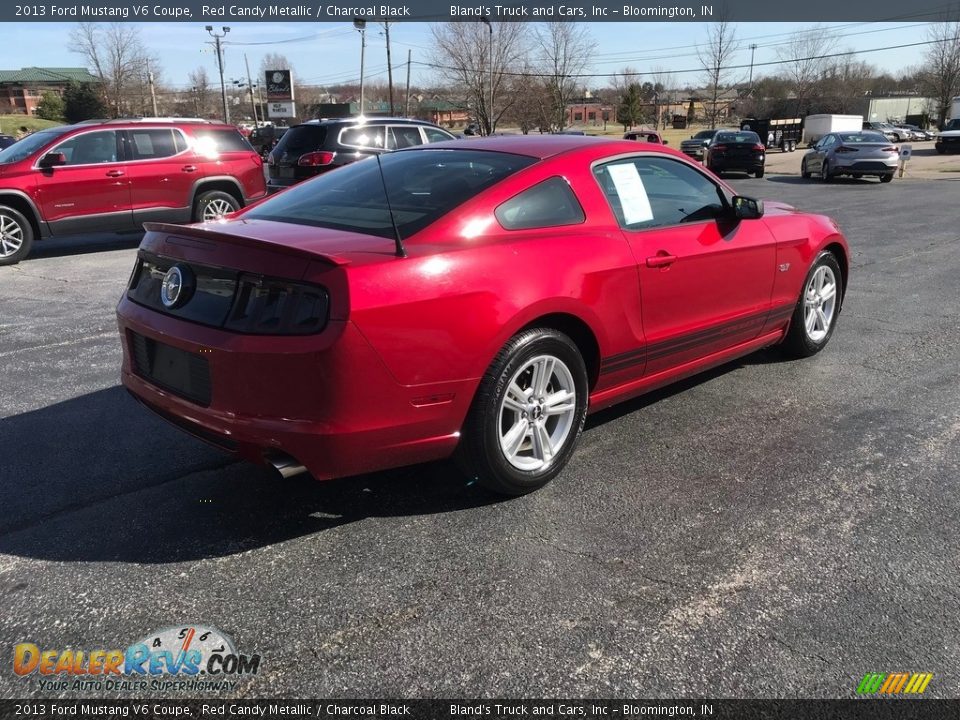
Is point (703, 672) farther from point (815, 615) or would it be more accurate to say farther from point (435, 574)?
point (435, 574)

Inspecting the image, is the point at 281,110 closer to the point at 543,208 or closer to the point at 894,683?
the point at 543,208

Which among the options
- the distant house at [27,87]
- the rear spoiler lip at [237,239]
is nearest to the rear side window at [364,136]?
the rear spoiler lip at [237,239]

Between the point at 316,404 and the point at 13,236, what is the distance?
9135 millimetres

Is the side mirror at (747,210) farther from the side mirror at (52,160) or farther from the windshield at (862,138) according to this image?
the windshield at (862,138)

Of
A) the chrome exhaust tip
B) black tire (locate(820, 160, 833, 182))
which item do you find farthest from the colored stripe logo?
black tire (locate(820, 160, 833, 182))

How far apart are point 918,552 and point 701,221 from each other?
6.65 ft

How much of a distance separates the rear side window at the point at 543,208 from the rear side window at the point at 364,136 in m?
9.05

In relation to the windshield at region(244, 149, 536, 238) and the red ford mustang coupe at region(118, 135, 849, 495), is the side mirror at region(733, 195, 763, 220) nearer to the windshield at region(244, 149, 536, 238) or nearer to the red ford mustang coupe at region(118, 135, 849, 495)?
the red ford mustang coupe at region(118, 135, 849, 495)

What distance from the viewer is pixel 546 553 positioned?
3037 millimetres

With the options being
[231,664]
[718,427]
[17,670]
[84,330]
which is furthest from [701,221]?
[84,330]

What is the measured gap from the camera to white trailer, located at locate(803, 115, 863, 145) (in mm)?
51750

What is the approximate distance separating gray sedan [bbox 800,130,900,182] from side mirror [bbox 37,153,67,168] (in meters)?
20.6

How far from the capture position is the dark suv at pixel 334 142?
12.0 m

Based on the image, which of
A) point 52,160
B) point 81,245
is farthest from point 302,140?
point 81,245
